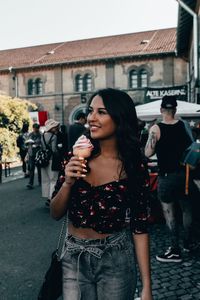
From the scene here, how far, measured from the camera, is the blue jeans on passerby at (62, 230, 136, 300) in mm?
1867

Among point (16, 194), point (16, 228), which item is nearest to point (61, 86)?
point (16, 194)

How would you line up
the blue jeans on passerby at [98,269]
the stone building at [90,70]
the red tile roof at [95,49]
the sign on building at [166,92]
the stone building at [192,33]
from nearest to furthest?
1. the blue jeans on passerby at [98,269]
2. the sign on building at [166,92]
3. the stone building at [192,33]
4. the stone building at [90,70]
5. the red tile roof at [95,49]

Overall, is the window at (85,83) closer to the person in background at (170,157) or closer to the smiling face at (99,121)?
the person in background at (170,157)

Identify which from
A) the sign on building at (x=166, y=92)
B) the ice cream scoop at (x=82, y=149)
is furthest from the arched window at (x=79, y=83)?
the ice cream scoop at (x=82, y=149)

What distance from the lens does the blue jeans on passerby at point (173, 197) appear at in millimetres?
4594

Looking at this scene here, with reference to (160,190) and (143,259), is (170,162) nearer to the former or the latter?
(160,190)

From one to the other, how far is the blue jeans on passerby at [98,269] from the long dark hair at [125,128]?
343mm

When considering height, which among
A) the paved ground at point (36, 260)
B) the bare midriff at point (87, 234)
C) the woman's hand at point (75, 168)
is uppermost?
the woman's hand at point (75, 168)

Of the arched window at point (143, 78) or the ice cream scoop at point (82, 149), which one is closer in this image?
the ice cream scoop at point (82, 149)

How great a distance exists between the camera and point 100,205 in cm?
189

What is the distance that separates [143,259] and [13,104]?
2022 cm

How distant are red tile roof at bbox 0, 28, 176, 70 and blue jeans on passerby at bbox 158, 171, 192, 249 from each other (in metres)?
25.5

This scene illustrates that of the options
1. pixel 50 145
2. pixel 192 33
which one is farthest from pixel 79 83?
pixel 50 145

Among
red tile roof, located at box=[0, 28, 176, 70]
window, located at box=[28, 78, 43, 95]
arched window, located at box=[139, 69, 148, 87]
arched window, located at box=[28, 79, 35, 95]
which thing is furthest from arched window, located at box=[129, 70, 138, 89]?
arched window, located at box=[28, 79, 35, 95]
